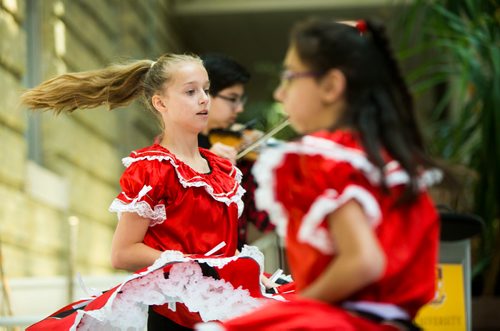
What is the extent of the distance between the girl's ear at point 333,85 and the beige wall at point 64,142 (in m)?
3.48

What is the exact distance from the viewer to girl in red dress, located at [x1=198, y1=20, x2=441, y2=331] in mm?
A: 1942

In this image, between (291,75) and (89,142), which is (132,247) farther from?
(89,142)

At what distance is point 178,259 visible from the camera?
2855 mm

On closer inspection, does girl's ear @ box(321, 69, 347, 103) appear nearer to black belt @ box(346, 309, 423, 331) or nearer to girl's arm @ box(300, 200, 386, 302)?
girl's arm @ box(300, 200, 386, 302)

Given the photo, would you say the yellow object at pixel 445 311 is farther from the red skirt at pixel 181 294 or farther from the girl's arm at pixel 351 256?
the girl's arm at pixel 351 256

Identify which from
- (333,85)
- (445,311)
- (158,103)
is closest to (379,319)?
(333,85)

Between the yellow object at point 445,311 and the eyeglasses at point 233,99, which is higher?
the eyeglasses at point 233,99

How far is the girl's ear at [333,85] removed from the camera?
2080 mm

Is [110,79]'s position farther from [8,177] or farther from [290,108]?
[8,177]

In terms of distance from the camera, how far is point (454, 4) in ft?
24.0

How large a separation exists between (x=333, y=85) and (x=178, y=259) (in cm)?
95

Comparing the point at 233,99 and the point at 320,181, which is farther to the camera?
the point at 233,99

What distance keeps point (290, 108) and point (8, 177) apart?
452 cm

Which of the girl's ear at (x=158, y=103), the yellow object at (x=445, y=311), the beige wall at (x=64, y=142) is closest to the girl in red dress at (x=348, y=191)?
the girl's ear at (x=158, y=103)
